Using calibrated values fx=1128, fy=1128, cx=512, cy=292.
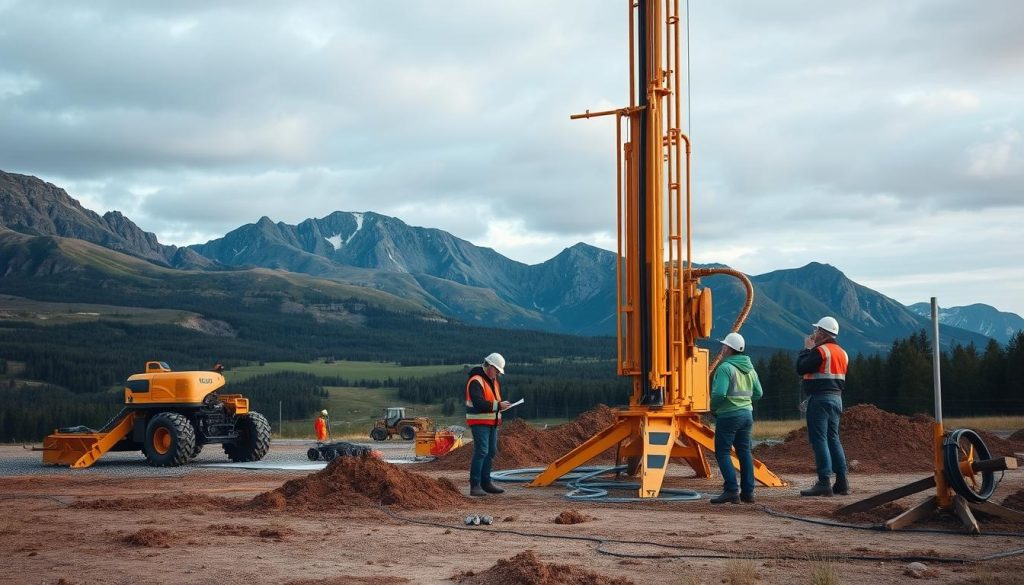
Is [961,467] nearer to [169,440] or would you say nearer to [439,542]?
[439,542]

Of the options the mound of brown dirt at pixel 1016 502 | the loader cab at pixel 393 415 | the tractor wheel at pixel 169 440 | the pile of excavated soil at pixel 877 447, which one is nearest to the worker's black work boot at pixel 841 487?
the mound of brown dirt at pixel 1016 502

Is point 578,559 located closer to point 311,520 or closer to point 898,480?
point 311,520

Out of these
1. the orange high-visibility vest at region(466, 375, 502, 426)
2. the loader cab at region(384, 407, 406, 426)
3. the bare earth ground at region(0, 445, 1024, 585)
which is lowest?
the bare earth ground at region(0, 445, 1024, 585)

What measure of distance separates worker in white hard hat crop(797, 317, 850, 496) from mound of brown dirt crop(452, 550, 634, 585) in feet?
21.9

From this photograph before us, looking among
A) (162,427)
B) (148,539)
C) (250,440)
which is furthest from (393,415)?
(148,539)

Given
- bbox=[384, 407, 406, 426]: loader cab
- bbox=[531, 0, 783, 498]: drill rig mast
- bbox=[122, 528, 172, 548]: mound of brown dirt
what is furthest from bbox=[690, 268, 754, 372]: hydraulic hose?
bbox=[384, 407, 406, 426]: loader cab

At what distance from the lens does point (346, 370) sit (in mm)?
171750

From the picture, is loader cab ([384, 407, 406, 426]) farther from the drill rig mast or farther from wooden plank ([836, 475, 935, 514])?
wooden plank ([836, 475, 935, 514])

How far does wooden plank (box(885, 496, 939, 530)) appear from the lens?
1103cm

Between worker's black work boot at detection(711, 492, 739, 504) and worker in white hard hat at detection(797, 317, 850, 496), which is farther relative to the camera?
worker in white hard hat at detection(797, 317, 850, 496)

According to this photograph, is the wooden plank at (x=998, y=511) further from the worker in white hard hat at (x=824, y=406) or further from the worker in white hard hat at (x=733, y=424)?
the worker in white hard hat at (x=824, y=406)

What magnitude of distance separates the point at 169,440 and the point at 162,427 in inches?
14.4

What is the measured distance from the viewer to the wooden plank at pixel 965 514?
35.0 ft

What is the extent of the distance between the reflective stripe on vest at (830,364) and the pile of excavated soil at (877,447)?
5362mm
